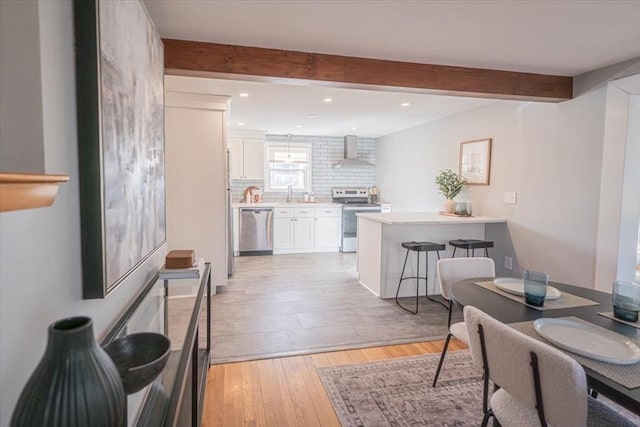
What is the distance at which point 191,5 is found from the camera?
1.88 metres

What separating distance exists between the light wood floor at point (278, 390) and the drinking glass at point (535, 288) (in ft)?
3.89

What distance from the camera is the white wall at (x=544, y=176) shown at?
296 centimetres

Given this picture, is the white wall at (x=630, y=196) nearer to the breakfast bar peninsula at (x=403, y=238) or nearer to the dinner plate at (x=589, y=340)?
the breakfast bar peninsula at (x=403, y=238)

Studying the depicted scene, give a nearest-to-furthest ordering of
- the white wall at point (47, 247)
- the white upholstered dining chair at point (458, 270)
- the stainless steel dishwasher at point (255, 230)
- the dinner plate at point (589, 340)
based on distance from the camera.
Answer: the white wall at point (47, 247) → the dinner plate at point (589, 340) → the white upholstered dining chair at point (458, 270) → the stainless steel dishwasher at point (255, 230)

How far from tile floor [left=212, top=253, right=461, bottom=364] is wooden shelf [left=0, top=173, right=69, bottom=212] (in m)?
2.20

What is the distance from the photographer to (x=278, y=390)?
2.20m

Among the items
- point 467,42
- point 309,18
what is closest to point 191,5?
point 309,18

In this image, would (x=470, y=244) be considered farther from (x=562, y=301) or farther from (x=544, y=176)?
(x=562, y=301)

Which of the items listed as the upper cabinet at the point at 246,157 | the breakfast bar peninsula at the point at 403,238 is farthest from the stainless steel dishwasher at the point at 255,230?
the breakfast bar peninsula at the point at 403,238

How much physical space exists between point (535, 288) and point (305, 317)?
210cm

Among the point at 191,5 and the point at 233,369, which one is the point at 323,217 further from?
the point at 191,5

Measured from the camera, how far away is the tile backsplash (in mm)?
7012

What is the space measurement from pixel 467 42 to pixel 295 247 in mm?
4607

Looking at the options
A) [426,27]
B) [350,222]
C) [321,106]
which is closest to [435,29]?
[426,27]
